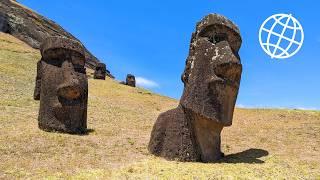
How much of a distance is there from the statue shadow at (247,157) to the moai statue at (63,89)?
23.5ft

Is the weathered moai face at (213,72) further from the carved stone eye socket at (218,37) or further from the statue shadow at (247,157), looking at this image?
the statue shadow at (247,157)

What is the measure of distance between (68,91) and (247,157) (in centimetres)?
823

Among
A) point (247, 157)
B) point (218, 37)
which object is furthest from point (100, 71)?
point (218, 37)

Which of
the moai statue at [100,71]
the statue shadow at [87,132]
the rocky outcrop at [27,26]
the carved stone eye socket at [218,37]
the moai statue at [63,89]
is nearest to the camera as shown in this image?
the carved stone eye socket at [218,37]

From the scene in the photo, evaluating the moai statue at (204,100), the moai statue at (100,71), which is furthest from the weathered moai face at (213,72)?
the moai statue at (100,71)

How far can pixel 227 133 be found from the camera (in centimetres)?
2659

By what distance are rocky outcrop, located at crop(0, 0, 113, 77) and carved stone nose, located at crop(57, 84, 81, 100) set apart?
175 ft

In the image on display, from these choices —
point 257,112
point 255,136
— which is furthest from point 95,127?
point 257,112

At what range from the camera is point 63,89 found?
2173 cm

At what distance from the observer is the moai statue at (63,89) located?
2175 cm

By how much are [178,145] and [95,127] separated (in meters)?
9.20

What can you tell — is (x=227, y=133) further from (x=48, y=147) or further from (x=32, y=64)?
(x=32, y=64)

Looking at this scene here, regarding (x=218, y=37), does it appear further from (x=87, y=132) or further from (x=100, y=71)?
(x=100, y=71)

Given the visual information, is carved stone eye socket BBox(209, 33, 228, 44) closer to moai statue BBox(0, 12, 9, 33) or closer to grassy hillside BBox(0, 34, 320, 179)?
grassy hillside BBox(0, 34, 320, 179)
